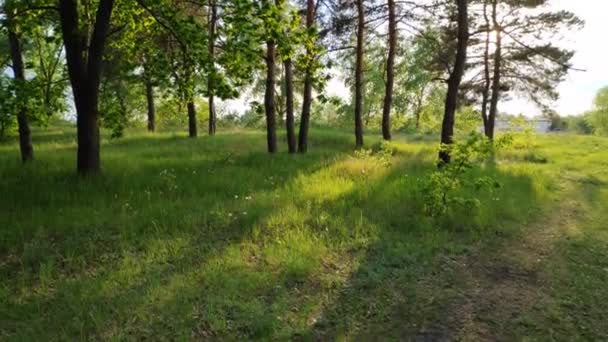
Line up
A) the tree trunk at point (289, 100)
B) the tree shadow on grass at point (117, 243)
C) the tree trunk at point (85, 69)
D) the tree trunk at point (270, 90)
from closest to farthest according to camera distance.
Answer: the tree shadow on grass at point (117, 243) < the tree trunk at point (85, 69) < the tree trunk at point (270, 90) < the tree trunk at point (289, 100)

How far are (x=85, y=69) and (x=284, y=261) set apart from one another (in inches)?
249

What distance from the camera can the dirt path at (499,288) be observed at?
3557mm

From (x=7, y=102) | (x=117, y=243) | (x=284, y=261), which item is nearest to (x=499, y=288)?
(x=284, y=261)

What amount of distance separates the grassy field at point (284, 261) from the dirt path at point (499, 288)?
2 centimetres

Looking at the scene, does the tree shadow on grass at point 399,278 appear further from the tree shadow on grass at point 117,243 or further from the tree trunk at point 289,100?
the tree trunk at point 289,100

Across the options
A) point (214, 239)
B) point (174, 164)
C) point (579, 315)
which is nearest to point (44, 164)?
point (174, 164)

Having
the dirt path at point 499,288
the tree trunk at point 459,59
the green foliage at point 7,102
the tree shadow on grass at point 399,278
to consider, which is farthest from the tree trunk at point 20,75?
the tree trunk at point 459,59

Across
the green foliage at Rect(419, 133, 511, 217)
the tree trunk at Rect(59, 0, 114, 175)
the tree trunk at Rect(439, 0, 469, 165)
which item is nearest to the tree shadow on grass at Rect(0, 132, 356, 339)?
the tree trunk at Rect(59, 0, 114, 175)

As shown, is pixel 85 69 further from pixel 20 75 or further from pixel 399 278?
pixel 399 278

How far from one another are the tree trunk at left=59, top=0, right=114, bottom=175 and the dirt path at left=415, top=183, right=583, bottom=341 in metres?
7.17

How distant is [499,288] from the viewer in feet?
14.5

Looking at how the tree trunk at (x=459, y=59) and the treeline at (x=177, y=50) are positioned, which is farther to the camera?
the tree trunk at (x=459, y=59)

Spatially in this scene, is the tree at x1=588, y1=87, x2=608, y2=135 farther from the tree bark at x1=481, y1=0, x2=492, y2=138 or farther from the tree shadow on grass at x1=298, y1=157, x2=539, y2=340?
the tree shadow on grass at x1=298, y1=157, x2=539, y2=340

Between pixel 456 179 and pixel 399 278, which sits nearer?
pixel 399 278
